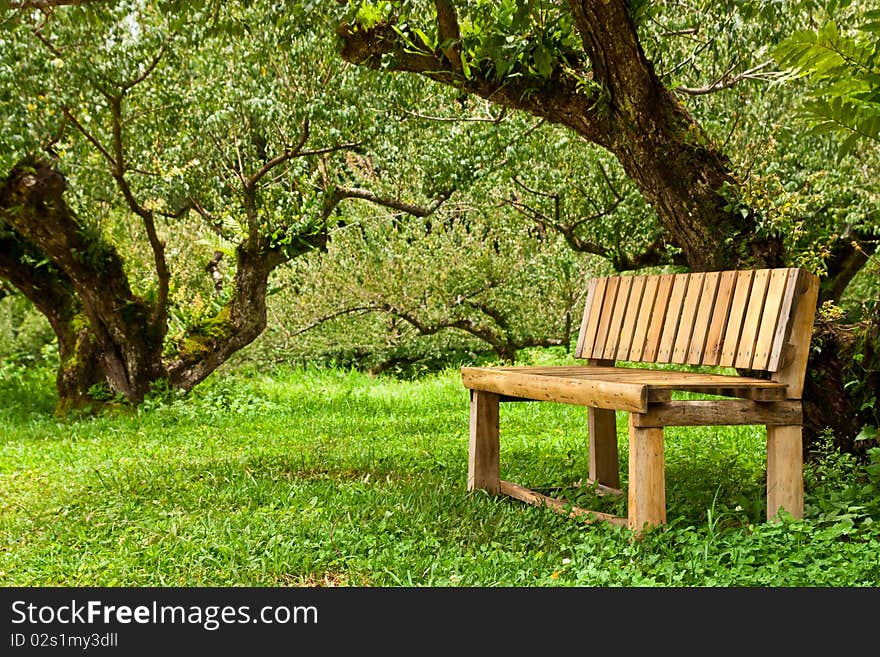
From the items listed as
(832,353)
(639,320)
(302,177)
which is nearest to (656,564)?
(639,320)

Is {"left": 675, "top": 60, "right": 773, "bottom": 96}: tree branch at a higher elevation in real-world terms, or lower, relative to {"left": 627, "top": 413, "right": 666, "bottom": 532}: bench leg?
higher

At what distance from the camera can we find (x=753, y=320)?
4059 mm

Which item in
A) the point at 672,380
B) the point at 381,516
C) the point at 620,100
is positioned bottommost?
the point at 381,516

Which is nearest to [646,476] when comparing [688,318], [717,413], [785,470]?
[717,413]

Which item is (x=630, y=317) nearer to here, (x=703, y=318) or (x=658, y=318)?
(x=658, y=318)

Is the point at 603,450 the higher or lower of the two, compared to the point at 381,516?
higher

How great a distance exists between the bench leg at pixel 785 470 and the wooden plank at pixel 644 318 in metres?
1.05

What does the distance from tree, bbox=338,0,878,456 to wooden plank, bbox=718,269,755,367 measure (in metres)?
0.96

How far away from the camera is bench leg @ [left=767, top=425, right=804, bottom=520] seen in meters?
3.86

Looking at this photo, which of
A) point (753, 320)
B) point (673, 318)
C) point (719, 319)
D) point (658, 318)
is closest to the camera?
point (753, 320)

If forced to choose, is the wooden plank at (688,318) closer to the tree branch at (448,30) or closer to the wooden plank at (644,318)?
the wooden plank at (644,318)

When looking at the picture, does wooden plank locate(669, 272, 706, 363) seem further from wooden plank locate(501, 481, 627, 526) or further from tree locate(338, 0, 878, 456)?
wooden plank locate(501, 481, 627, 526)

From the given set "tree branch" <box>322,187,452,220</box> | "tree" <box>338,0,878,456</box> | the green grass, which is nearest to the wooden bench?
the green grass

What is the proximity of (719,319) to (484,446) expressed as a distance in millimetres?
1407
